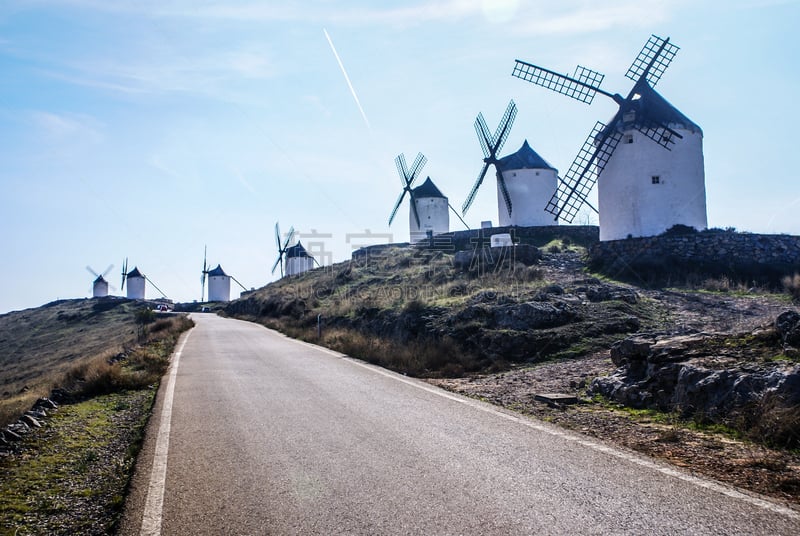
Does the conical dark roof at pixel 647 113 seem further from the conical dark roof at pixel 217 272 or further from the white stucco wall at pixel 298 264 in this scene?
the conical dark roof at pixel 217 272

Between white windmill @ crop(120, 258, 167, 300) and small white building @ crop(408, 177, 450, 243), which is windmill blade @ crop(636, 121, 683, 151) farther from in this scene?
white windmill @ crop(120, 258, 167, 300)

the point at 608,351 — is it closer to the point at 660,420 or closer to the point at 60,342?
the point at 660,420

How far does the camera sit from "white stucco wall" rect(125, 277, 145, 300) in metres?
106

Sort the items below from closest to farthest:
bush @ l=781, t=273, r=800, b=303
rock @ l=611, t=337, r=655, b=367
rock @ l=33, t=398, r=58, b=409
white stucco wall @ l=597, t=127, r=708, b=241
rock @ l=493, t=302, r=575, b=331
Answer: rock @ l=611, t=337, r=655, b=367
rock @ l=33, t=398, r=58, b=409
rock @ l=493, t=302, r=575, b=331
bush @ l=781, t=273, r=800, b=303
white stucco wall @ l=597, t=127, r=708, b=241

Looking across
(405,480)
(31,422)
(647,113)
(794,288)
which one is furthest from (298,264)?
(405,480)

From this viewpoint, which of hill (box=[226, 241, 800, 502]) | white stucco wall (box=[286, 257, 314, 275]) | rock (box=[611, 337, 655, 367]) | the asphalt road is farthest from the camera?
white stucco wall (box=[286, 257, 314, 275])

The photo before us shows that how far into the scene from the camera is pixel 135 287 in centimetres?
10656

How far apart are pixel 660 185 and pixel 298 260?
6541 cm

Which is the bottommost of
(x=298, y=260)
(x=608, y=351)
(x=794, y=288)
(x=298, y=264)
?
Answer: (x=608, y=351)

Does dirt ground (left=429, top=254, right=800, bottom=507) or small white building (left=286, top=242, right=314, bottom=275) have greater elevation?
small white building (left=286, top=242, right=314, bottom=275)

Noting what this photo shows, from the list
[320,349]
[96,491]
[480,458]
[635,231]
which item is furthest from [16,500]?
[635,231]

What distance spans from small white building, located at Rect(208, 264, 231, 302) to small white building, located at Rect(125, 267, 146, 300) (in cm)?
1469

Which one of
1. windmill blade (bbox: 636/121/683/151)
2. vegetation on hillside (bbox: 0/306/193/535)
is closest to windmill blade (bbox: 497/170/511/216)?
windmill blade (bbox: 636/121/683/151)

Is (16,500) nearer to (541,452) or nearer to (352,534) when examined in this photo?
(352,534)
